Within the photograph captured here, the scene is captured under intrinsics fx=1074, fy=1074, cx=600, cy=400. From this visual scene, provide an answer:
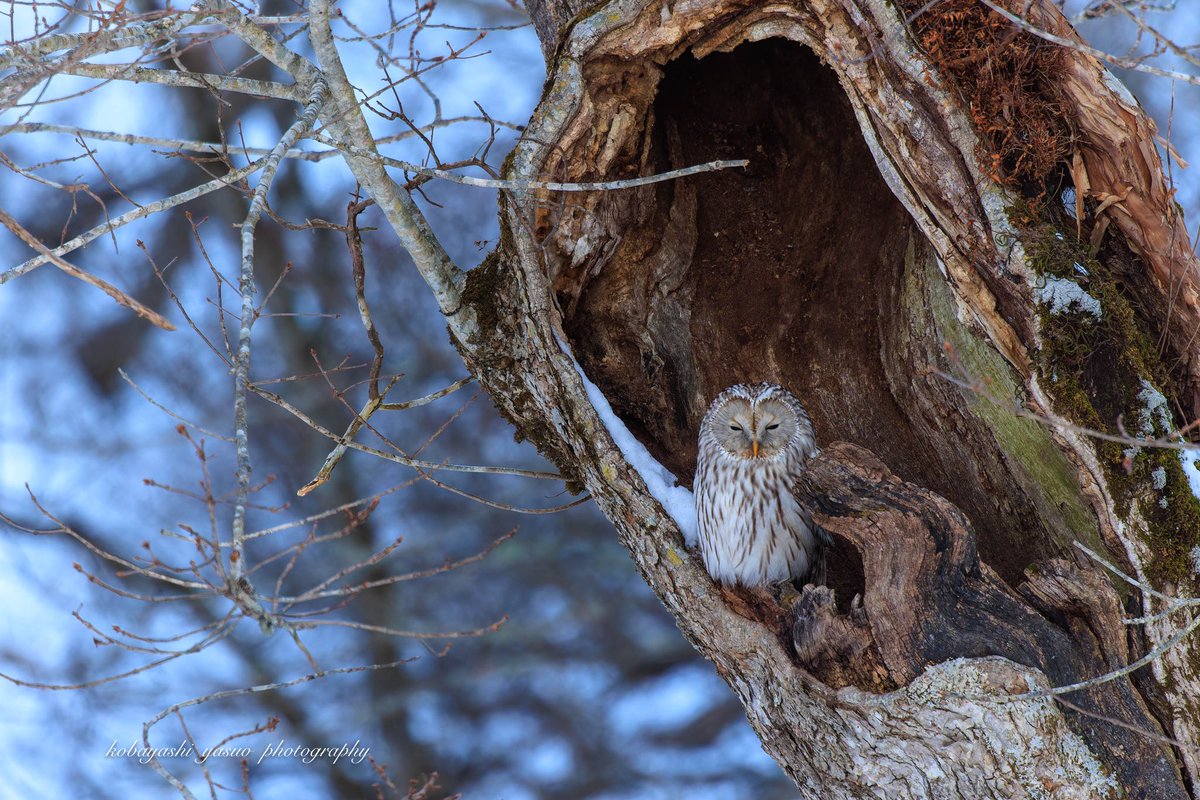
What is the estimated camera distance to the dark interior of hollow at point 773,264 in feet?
13.1

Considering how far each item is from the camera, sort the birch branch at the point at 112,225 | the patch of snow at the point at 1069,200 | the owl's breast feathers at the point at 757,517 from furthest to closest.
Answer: the owl's breast feathers at the point at 757,517 < the patch of snow at the point at 1069,200 < the birch branch at the point at 112,225

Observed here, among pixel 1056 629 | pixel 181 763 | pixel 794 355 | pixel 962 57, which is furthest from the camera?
pixel 181 763

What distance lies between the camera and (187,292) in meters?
7.90

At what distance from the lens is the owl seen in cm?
374

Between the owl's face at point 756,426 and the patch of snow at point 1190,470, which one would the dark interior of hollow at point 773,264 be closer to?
the owl's face at point 756,426

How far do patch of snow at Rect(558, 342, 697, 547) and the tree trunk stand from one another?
0.10 feet

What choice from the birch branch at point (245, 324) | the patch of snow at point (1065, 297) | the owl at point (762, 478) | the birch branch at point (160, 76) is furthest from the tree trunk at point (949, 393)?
the birch branch at point (160, 76)

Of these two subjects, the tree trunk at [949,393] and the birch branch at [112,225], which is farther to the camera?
the tree trunk at [949,393]

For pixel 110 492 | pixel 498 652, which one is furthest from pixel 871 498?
pixel 110 492

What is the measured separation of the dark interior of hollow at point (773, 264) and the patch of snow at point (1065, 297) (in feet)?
3.52

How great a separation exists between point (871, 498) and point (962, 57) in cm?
124

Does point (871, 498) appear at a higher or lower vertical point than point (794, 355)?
lower

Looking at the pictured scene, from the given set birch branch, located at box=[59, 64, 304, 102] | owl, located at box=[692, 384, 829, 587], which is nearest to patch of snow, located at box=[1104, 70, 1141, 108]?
A: owl, located at box=[692, 384, 829, 587]

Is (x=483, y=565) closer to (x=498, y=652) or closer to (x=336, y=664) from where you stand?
(x=498, y=652)
